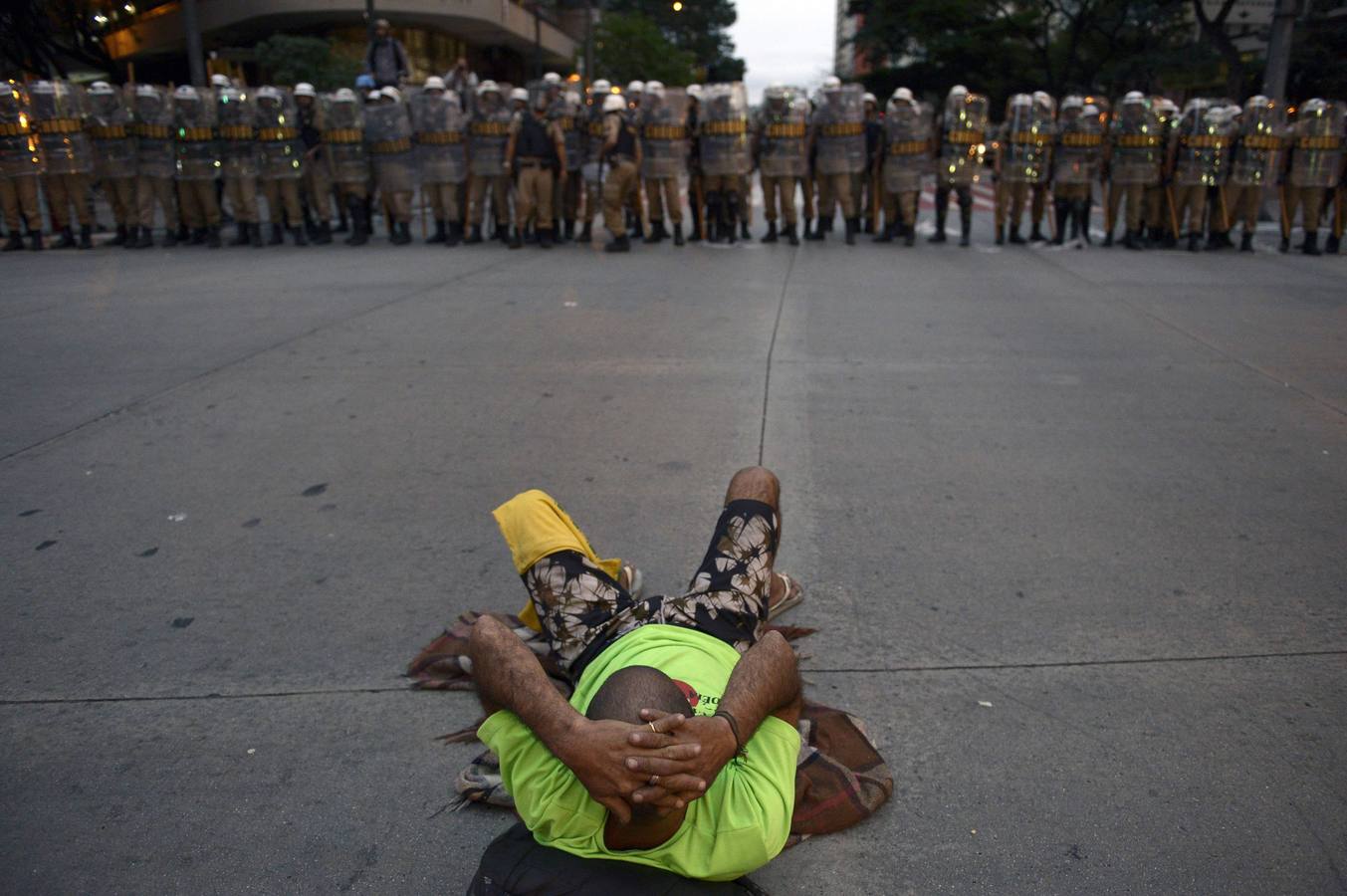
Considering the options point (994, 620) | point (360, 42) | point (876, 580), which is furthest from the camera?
point (360, 42)

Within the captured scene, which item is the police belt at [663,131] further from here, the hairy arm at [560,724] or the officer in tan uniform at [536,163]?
the hairy arm at [560,724]

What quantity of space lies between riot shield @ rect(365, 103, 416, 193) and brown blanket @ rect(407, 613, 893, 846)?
36.4 feet

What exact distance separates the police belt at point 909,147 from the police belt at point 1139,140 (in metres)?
2.45

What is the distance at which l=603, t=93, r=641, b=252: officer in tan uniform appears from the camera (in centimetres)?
1200

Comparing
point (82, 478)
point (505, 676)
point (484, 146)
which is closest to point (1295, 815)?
point (505, 676)

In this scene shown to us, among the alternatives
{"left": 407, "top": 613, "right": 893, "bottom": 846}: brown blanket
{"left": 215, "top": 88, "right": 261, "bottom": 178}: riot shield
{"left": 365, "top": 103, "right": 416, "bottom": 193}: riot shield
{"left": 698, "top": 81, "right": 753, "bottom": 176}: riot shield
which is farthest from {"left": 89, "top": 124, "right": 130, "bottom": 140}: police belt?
{"left": 407, "top": 613, "right": 893, "bottom": 846}: brown blanket

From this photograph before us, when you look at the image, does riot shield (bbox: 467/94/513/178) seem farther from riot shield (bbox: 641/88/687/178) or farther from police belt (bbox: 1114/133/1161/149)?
police belt (bbox: 1114/133/1161/149)

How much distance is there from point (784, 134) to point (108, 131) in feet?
27.3

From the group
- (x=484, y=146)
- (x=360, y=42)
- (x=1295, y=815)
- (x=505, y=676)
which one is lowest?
(x=1295, y=815)

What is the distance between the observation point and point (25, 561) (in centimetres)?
381

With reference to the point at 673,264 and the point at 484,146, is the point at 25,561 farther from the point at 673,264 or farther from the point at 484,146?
the point at 484,146

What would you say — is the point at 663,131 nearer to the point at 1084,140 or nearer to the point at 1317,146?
the point at 1084,140

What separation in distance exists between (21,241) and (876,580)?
520 inches

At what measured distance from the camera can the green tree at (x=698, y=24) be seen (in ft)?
217
